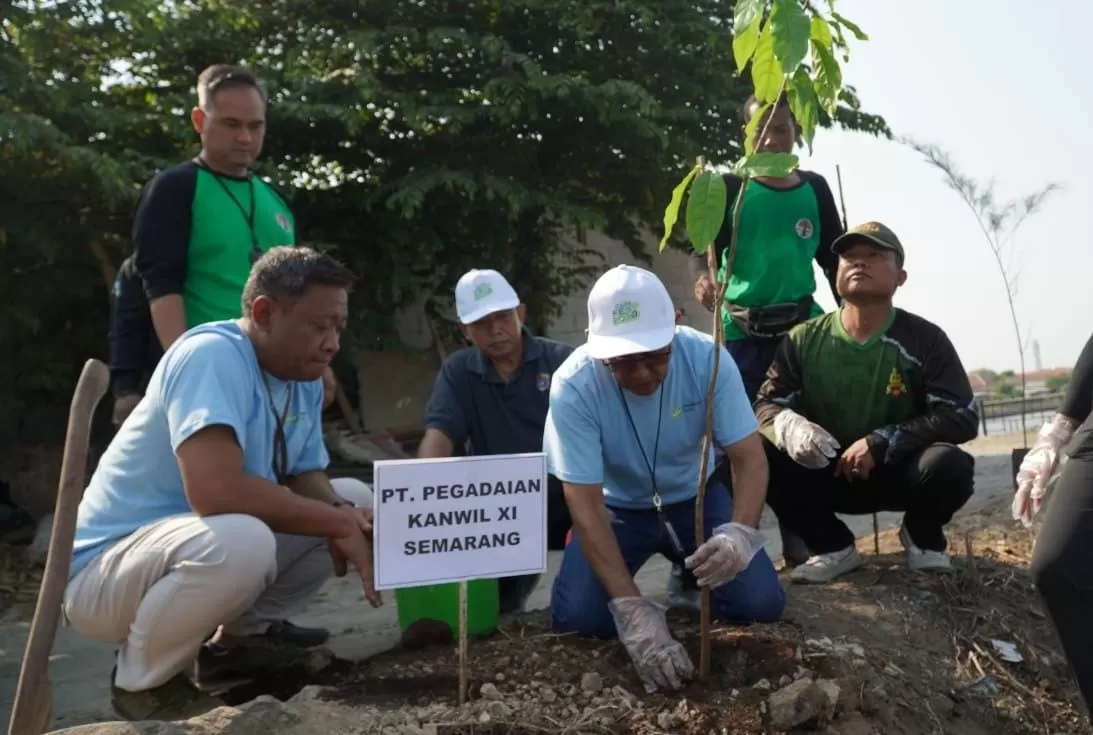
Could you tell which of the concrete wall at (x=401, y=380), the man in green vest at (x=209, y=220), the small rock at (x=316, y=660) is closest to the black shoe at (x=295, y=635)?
the small rock at (x=316, y=660)

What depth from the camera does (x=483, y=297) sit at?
363cm

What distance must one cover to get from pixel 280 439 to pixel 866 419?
2.02 m

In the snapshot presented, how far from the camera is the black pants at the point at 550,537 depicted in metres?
3.66

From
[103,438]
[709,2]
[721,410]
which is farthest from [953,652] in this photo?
[709,2]

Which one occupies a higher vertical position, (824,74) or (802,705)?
(824,74)

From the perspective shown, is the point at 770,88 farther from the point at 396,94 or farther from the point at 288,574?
the point at 396,94

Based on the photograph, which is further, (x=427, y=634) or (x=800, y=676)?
(x=427, y=634)

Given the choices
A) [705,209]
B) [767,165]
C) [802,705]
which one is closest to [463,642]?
[802,705]

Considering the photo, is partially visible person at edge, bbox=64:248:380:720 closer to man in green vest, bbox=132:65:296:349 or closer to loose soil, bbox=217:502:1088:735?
loose soil, bbox=217:502:1088:735

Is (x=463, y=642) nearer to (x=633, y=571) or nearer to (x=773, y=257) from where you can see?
(x=633, y=571)

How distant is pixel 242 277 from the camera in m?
3.38

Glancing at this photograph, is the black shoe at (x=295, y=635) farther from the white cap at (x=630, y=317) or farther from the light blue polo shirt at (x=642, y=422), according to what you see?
Answer: the white cap at (x=630, y=317)

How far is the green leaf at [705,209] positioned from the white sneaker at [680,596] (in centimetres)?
149

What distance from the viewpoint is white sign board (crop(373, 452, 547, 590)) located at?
2.42 metres
